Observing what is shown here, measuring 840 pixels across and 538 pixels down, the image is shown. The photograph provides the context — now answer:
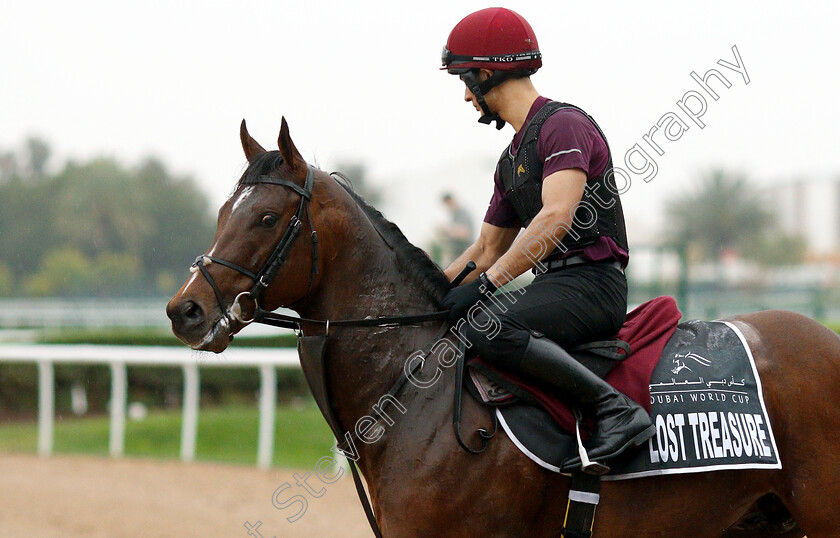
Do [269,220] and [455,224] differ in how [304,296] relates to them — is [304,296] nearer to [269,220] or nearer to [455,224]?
[269,220]

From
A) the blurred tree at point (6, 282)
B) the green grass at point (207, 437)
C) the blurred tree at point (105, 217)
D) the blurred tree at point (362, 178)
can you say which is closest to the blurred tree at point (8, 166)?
the blurred tree at point (105, 217)

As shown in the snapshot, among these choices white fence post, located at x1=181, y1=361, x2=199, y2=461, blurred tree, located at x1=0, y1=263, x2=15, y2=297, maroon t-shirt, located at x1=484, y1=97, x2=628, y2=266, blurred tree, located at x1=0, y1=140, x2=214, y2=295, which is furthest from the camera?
blurred tree, located at x1=0, y1=140, x2=214, y2=295

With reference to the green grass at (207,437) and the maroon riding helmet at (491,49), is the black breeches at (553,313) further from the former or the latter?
the green grass at (207,437)

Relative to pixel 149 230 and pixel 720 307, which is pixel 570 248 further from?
pixel 149 230

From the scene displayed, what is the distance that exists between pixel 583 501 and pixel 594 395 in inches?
14.8

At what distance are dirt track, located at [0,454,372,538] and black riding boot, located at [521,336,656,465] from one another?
3.72 meters

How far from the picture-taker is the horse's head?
292 centimetres

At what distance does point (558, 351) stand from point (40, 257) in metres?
39.4

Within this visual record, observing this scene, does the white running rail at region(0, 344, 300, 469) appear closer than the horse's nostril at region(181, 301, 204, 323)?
No

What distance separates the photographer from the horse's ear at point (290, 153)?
121 inches

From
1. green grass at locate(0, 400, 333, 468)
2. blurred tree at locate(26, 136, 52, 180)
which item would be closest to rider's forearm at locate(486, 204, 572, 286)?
green grass at locate(0, 400, 333, 468)

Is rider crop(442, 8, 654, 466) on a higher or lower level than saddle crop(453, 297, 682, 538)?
higher

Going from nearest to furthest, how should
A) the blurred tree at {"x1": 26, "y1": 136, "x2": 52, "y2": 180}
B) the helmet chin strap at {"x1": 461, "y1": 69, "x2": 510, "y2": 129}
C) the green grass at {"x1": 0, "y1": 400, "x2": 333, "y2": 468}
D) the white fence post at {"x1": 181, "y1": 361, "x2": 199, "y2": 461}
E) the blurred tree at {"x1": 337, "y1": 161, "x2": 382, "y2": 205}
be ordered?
the helmet chin strap at {"x1": 461, "y1": 69, "x2": 510, "y2": 129}, the white fence post at {"x1": 181, "y1": 361, "x2": 199, "y2": 461}, the green grass at {"x1": 0, "y1": 400, "x2": 333, "y2": 468}, the blurred tree at {"x1": 337, "y1": 161, "x2": 382, "y2": 205}, the blurred tree at {"x1": 26, "y1": 136, "x2": 52, "y2": 180}

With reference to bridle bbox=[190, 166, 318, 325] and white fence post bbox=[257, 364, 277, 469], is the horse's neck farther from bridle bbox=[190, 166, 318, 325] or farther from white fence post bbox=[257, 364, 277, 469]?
white fence post bbox=[257, 364, 277, 469]
